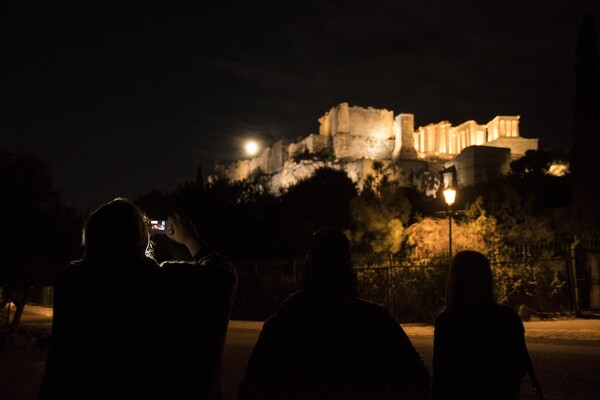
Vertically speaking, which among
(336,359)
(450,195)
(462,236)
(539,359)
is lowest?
(539,359)

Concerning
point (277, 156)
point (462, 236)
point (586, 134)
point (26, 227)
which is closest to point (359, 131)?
point (277, 156)

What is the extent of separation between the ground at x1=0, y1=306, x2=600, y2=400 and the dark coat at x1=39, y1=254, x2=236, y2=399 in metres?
4.55

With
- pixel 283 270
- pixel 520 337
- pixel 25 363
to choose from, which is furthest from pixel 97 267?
pixel 283 270

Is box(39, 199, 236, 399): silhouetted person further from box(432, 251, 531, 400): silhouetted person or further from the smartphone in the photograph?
box(432, 251, 531, 400): silhouetted person

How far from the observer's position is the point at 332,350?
201cm

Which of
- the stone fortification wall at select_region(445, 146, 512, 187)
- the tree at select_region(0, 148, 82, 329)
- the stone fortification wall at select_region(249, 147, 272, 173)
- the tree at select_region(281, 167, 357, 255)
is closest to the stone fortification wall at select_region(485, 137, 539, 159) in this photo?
the stone fortification wall at select_region(445, 146, 512, 187)

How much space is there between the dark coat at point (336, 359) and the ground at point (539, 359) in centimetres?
459

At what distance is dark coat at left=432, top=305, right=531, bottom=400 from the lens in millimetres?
2766

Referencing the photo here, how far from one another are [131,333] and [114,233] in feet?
1.36

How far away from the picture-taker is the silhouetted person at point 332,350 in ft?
6.52

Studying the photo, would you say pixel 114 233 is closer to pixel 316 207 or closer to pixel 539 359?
pixel 539 359

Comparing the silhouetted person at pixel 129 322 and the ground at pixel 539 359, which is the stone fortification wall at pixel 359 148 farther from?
the silhouetted person at pixel 129 322

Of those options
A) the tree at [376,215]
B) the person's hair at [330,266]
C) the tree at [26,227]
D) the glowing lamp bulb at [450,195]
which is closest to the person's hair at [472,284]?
the person's hair at [330,266]

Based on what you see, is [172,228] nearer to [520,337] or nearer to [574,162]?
[520,337]
